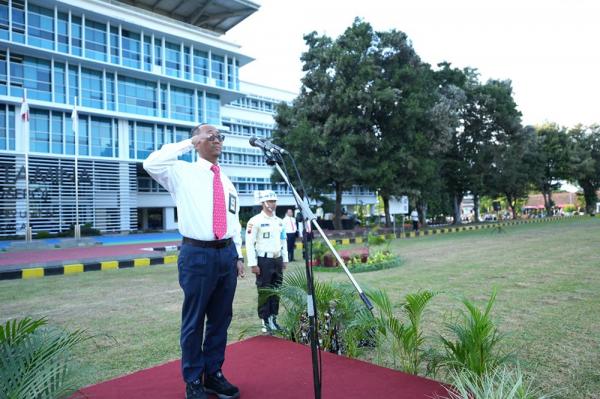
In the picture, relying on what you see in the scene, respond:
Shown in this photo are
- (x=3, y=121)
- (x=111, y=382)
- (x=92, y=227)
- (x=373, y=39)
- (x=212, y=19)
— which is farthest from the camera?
(x=212, y=19)

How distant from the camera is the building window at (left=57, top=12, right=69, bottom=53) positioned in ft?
90.4

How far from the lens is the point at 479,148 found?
100 ft

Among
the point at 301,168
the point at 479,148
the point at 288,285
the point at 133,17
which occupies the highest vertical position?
the point at 133,17

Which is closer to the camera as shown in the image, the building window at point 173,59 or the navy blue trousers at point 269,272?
the navy blue trousers at point 269,272

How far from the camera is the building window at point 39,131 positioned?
87.2 ft

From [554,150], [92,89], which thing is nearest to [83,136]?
[92,89]

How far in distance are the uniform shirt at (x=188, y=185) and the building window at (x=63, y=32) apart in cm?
2983

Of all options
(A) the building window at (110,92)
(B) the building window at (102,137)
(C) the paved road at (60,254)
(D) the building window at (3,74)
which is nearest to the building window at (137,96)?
(A) the building window at (110,92)

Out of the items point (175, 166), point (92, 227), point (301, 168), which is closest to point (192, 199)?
point (175, 166)

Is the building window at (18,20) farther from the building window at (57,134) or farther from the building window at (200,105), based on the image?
the building window at (200,105)

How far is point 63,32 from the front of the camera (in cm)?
2777

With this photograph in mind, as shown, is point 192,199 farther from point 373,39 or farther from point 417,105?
point 373,39

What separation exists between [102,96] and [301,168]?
54.4 feet

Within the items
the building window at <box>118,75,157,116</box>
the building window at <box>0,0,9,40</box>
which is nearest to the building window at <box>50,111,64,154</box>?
the building window at <box>118,75,157,116</box>
